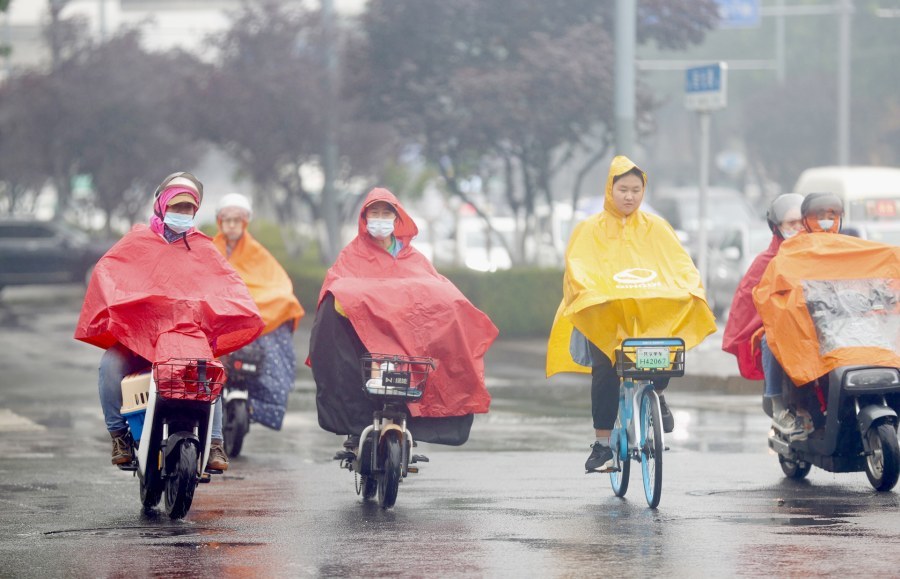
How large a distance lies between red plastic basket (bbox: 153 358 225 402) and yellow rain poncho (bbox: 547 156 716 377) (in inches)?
79.4

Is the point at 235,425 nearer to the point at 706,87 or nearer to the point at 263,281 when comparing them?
the point at 263,281

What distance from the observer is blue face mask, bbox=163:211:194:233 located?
30.2ft

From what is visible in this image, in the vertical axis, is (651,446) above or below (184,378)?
below

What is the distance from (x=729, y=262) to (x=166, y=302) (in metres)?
19.2

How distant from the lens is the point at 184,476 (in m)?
8.70

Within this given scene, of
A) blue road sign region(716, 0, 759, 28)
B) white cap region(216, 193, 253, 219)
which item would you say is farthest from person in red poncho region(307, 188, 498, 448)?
blue road sign region(716, 0, 759, 28)

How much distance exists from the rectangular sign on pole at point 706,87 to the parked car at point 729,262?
772 cm

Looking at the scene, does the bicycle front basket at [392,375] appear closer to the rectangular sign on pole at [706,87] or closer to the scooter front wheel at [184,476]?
the scooter front wheel at [184,476]

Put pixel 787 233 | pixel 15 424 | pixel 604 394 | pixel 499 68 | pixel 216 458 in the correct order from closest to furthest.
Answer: pixel 216 458 < pixel 604 394 < pixel 787 233 < pixel 15 424 < pixel 499 68

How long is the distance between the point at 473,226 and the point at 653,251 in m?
29.6

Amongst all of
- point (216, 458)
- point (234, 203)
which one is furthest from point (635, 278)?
point (234, 203)

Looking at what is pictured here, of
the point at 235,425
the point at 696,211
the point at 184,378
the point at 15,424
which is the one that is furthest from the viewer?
the point at 696,211

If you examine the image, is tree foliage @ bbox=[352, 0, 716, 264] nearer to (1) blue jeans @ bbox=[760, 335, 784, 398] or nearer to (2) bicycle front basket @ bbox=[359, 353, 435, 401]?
(1) blue jeans @ bbox=[760, 335, 784, 398]

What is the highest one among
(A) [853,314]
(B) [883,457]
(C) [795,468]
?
(A) [853,314]
